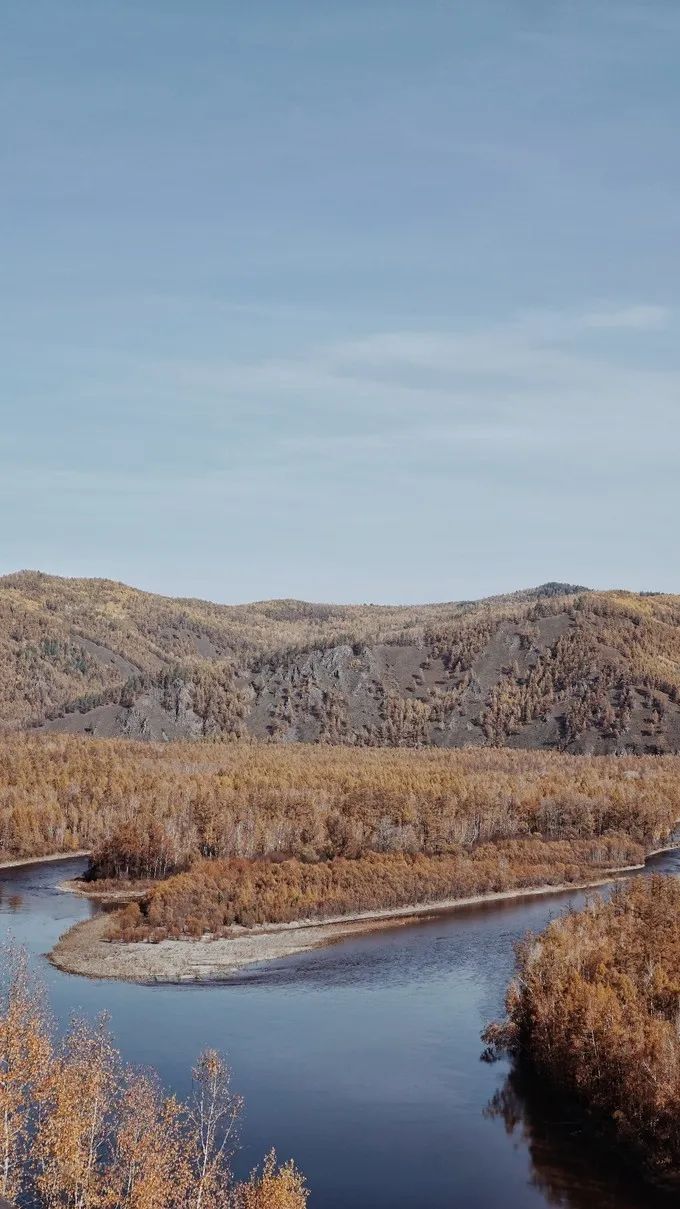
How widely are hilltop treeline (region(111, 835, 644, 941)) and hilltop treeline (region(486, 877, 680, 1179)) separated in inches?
1200

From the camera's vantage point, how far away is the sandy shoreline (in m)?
77.8

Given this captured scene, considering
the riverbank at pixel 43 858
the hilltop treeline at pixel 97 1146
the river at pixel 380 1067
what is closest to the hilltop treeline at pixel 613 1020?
the river at pixel 380 1067

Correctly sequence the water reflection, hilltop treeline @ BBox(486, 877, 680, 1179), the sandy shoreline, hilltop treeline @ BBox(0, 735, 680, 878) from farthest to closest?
1. hilltop treeline @ BBox(0, 735, 680, 878)
2. the sandy shoreline
3. hilltop treeline @ BBox(486, 877, 680, 1179)
4. the water reflection

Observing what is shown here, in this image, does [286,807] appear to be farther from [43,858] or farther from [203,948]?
[203,948]

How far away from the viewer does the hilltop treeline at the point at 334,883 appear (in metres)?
92.4

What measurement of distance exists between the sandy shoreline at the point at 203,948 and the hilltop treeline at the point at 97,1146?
3135 cm

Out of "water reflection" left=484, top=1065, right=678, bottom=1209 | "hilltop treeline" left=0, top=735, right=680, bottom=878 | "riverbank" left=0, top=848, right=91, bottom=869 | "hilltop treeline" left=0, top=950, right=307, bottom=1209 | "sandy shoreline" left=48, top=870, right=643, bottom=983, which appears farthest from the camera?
"riverbank" left=0, top=848, right=91, bottom=869

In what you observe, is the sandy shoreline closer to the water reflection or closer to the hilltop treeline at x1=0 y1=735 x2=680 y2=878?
the hilltop treeline at x1=0 y1=735 x2=680 y2=878

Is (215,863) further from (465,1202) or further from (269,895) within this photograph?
(465,1202)

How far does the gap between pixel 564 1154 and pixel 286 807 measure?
83.2 meters

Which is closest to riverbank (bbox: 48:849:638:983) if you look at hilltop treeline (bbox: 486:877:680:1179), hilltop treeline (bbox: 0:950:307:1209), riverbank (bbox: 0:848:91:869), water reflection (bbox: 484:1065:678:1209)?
hilltop treeline (bbox: 486:877:680:1179)

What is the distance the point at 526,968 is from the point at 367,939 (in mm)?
28381

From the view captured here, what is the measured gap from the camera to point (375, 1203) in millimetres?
43250

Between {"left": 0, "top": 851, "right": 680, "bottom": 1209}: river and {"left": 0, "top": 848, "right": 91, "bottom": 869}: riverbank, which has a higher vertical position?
{"left": 0, "top": 848, "right": 91, "bottom": 869}: riverbank
